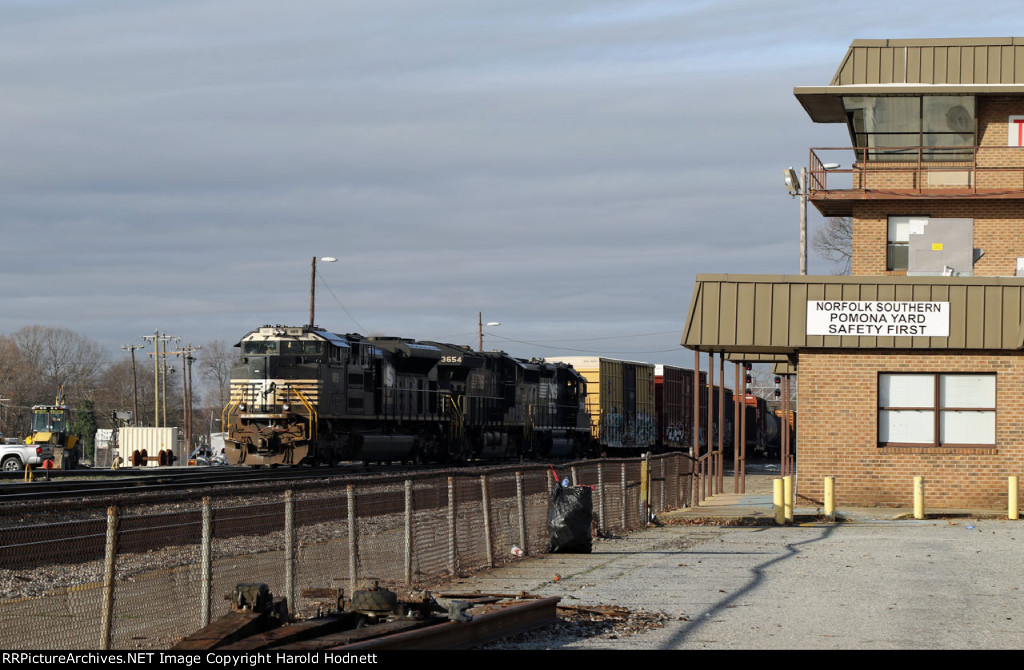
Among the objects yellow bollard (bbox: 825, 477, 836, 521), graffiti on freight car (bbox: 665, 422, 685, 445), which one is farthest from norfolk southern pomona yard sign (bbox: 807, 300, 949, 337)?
graffiti on freight car (bbox: 665, 422, 685, 445)

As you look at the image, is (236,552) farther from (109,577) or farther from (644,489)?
(644,489)

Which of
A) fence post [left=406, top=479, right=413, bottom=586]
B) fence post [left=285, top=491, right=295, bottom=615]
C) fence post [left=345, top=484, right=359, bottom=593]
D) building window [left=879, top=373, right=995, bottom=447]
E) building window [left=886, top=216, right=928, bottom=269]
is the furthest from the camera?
building window [left=886, top=216, right=928, bottom=269]

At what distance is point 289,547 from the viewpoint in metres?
11.1

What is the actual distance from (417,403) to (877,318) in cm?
1727

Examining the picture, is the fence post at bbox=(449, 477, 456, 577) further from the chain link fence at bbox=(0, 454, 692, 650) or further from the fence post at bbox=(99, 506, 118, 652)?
the fence post at bbox=(99, 506, 118, 652)

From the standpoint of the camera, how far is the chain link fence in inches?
346

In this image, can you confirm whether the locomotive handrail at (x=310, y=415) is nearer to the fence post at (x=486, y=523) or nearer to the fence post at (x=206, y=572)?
the fence post at (x=486, y=523)

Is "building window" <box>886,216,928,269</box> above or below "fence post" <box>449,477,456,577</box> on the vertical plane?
above

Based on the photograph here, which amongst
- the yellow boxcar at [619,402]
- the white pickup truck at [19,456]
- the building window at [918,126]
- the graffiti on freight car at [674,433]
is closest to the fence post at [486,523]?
the building window at [918,126]

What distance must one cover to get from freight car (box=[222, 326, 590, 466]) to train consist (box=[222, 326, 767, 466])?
39 mm

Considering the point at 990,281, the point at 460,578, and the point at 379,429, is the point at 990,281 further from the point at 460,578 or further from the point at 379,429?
the point at 379,429

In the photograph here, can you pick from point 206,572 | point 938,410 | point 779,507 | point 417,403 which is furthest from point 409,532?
point 417,403

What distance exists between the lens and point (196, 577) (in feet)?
32.3

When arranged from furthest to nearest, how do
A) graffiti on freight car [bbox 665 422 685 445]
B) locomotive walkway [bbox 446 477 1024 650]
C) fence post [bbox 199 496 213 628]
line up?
graffiti on freight car [bbox 665 422 685 445], locomotive walkway [bbox 446 477 1024 650], fence post [bbox 199 496 213 628]
